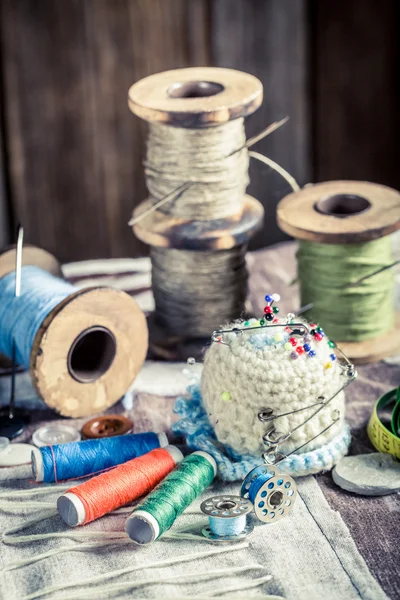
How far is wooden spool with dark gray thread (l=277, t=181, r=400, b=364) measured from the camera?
2.31 metres

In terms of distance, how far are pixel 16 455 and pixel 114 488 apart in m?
0.31

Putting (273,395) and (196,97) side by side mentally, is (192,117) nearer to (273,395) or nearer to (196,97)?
(196,97)

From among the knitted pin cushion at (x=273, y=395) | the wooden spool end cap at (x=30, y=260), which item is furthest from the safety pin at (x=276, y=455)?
the wooden spool end cap at (x=30, y=260)

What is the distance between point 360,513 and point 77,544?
21.4 inches

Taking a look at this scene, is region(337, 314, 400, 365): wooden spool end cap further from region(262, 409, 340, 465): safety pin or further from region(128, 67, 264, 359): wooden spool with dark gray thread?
region(262, 409, 340, 465): safety pin

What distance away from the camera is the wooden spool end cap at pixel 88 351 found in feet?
6.86

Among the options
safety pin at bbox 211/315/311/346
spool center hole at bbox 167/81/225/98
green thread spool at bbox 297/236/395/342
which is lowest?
green thread spool at bbox 297/236/395/342

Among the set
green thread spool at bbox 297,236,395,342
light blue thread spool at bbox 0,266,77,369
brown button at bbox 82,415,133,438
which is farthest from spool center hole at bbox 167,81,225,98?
brown button at bbox 82,415,133,438

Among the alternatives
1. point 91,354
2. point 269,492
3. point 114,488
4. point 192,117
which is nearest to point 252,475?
point 269,492

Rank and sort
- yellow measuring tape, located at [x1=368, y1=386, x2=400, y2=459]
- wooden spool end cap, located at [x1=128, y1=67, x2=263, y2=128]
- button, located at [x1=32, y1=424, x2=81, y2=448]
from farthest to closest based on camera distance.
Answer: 1. wooden spool end cap, located at [x1=128, y1=67, x2=263, y2=128]
2. button, located at [x1=32, y1=424, x2=81, y2=448]
3. yellow measuring tape, located at [x1=368, y1=386, x2=400, y2=459]

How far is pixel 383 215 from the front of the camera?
2.37m

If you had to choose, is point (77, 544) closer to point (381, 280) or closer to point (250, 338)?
point (250, 338)

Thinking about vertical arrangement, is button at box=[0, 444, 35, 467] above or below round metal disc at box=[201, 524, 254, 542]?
below

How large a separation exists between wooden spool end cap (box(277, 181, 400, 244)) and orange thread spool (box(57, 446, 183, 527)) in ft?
2.24
